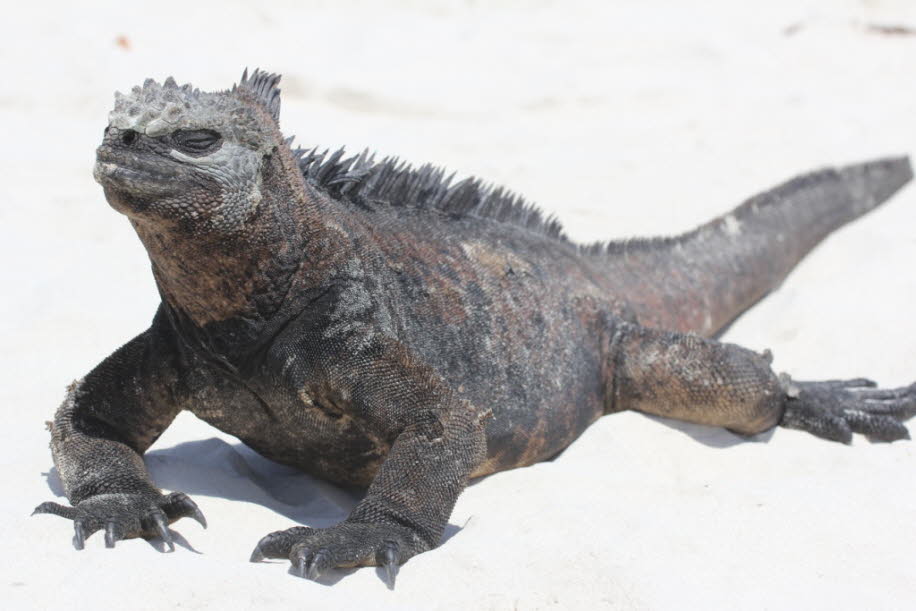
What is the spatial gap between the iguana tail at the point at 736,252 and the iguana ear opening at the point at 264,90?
5.35 feet

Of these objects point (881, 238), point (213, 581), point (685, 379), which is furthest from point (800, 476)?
point (881, 238)

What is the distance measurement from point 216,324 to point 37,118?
411cm

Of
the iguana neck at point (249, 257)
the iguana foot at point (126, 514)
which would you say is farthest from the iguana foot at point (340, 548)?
the iguana neck at point (249, 257)

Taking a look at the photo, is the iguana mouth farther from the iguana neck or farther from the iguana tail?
the iguana tail

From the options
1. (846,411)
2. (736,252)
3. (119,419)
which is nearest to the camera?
(119,419)

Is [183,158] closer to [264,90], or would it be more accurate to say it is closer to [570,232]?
[264,90]

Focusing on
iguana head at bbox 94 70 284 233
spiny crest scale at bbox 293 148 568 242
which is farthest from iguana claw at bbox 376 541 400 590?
spiny crest scale at bbox 293 148 568 242

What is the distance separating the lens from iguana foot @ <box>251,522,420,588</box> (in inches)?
90.6

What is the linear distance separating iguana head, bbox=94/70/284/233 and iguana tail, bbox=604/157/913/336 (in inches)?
71.4

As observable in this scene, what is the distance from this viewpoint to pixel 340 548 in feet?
7.71

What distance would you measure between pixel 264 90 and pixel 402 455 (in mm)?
1035

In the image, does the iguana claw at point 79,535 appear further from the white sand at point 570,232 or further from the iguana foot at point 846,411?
the iguana foot at point 846,411

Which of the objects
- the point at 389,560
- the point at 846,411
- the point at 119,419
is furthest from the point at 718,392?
the point at 119,419

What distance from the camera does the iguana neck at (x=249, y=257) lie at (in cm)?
254
